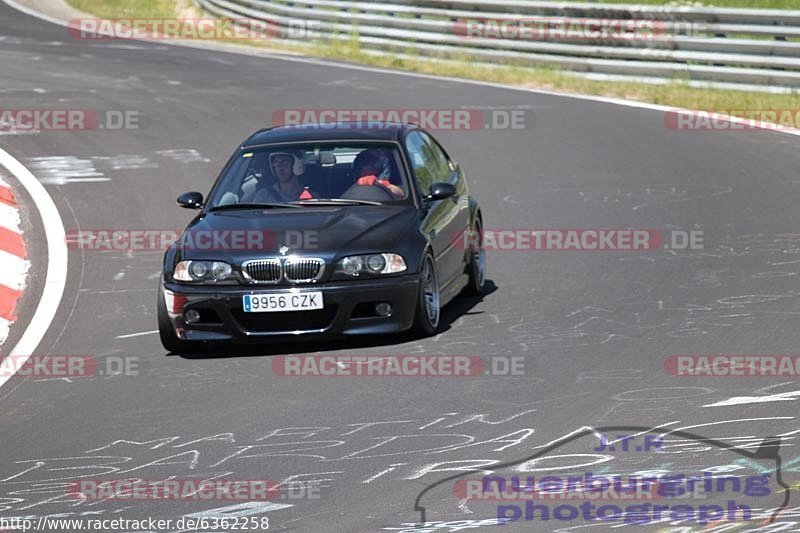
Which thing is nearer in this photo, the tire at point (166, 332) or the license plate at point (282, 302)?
the license plate at point (282, 302)

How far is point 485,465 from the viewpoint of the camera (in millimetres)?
7285

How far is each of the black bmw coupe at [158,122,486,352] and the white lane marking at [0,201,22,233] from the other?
3.74 metres

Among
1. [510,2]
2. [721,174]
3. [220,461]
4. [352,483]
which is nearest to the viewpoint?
[352,483]

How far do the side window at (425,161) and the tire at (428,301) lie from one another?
89cm

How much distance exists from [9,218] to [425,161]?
499cm

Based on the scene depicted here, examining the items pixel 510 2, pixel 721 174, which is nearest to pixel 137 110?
pixel 510 2

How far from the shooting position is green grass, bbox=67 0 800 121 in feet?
70.0

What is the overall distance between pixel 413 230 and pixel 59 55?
1946 centimetres

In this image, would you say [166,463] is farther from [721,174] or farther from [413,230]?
[721,174]

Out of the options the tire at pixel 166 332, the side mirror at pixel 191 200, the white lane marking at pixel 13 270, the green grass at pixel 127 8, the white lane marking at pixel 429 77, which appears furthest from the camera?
the green grass at pixel 127 8

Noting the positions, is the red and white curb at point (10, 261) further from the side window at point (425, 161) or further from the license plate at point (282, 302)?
the side window at point (425, 161)

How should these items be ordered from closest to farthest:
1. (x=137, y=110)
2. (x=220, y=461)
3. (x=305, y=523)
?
(x=305, y=523) < (x=220, y=461) < (x=137, y=110)

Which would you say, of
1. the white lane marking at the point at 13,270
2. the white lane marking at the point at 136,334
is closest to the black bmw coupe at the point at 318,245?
the white lane marking at the point at 136,334

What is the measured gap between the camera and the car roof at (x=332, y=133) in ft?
38.0
